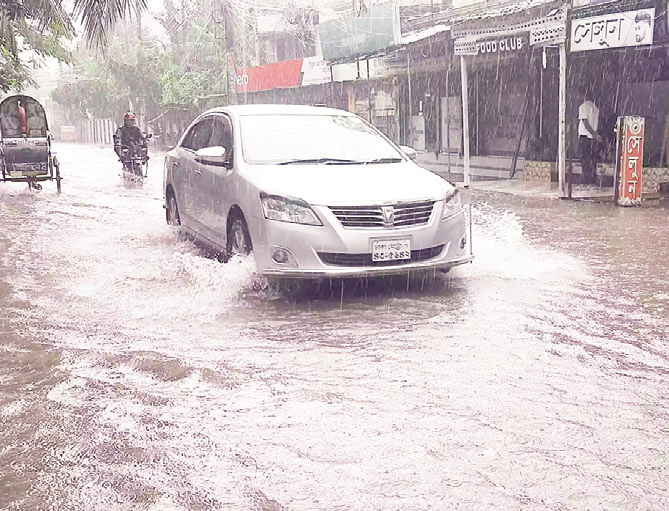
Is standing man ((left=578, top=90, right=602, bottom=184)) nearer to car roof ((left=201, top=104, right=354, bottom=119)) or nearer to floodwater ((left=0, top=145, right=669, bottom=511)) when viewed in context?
floodwater ((left=0, top=145, right=669, bottom=511))

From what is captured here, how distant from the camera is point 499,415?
13.4ft

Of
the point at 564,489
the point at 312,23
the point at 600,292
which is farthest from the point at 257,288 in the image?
the point at 312,23

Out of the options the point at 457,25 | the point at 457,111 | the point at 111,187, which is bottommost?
the point at 111,187

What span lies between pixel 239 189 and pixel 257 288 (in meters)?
0.88

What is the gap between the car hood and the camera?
644cm

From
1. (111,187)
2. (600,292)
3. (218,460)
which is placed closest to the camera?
(218,460)

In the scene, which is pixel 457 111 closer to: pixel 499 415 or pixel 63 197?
pixel 63 197

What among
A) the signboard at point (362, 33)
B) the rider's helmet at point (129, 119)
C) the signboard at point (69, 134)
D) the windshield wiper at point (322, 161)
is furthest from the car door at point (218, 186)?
the signboard at point (69, 134)

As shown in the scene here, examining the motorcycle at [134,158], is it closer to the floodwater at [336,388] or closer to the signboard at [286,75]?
the signboard at [286,75]

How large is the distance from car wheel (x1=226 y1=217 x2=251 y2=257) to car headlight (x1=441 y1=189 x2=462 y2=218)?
1.69 m

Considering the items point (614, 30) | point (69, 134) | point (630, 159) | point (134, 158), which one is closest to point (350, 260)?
point (630, 159)

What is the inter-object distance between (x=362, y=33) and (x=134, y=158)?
8.12 m

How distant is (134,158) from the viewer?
18719mm

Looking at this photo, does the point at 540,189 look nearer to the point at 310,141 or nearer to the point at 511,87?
the point at 511,87
